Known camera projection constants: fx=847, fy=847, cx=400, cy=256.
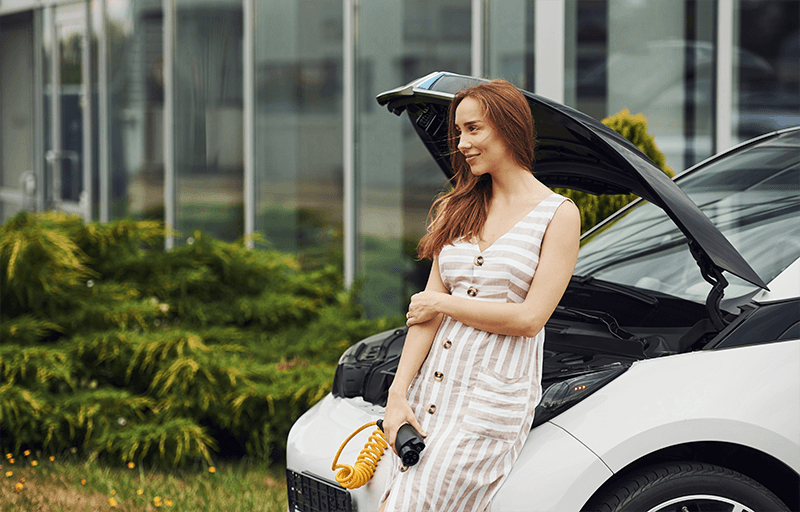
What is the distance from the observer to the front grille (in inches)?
106

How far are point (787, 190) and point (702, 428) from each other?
3.85ft

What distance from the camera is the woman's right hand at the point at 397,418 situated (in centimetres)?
234

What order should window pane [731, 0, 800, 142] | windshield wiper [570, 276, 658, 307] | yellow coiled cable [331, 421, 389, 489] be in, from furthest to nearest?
1. window pane [731, 0, 800, 142]
2. windshield wiper [570, 276, 658, 307]
3. yellow coiled cable [331, 421, 389, 489]

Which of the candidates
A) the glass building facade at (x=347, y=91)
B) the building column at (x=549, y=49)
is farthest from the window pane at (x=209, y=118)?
the building column at (x=549, y=49)

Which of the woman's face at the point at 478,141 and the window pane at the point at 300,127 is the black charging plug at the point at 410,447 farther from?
the window pane at the point at 300,127

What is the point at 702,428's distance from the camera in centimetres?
235

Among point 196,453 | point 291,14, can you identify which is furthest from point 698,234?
point 291,14

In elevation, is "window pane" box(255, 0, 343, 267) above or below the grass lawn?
above

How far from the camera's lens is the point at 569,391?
8.01 feet

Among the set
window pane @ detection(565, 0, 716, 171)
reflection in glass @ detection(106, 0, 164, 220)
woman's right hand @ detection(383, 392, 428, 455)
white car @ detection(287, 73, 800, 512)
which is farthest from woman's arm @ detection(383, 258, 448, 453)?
reflection in glass @ detection(106, 0, 164, 220)

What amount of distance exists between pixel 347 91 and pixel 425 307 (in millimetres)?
5480

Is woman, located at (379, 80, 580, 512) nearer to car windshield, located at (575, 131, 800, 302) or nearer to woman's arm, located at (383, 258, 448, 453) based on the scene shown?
woman's arm, located at (383, 258, 448, 453)

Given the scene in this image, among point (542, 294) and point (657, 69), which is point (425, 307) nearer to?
point (542, 294)

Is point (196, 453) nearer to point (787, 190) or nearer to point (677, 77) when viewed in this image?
point (787, 190)
